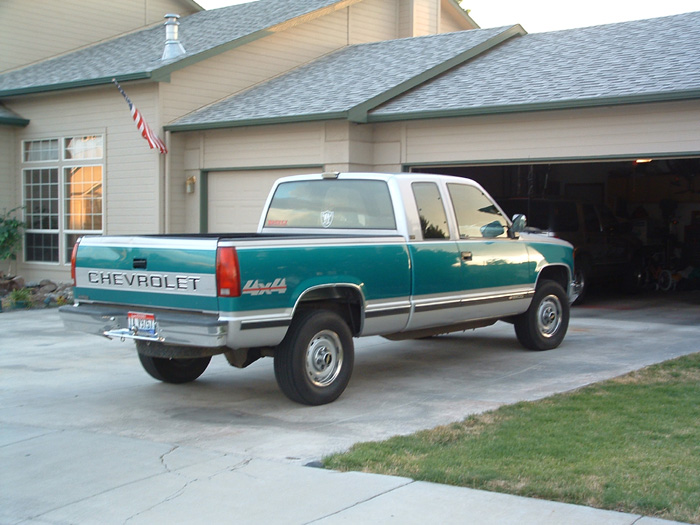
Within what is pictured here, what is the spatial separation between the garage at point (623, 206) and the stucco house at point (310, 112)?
114 millimetres

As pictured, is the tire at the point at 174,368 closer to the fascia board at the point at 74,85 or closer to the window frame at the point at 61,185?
the fascia board at the point at 74,85

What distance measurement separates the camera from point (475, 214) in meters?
9.58

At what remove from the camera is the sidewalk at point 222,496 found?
4.88 metres

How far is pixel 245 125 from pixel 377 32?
8.08 meters

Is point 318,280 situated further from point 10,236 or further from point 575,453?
point 10,236

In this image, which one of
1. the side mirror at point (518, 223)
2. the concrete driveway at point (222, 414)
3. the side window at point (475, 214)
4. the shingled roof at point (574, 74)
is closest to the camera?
the concrete driveway at point (222, 414)

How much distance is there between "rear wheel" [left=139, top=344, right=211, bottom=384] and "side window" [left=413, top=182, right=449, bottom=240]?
2573 mm

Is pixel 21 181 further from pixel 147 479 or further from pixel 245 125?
pixel 147 479

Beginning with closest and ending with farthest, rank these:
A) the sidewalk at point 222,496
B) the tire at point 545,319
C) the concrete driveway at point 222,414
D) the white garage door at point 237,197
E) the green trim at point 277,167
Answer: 1. the sidewalk at point 222,496
2. the concrete driveway at point 222,414
3. the tire at point 545,319
4. the green trim at point 277,167
5. the white garage door at point 237,197

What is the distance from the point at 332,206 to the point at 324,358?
211cm

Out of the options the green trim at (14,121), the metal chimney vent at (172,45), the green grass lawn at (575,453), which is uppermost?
the metal chimney vent at (172,45)

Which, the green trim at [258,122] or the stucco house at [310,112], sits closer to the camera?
the stucco house at [310,112]

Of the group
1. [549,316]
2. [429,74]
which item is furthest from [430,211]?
[429,74]

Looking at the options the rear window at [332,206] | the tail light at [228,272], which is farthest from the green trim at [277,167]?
the tail light at [228,272]
